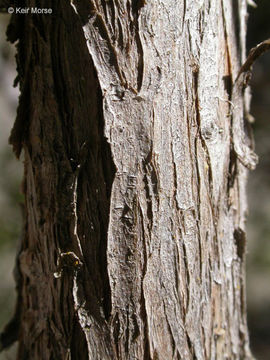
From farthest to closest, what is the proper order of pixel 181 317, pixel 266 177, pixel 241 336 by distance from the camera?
pixel 266 177 → pixel 241 336 → pixel 181 317

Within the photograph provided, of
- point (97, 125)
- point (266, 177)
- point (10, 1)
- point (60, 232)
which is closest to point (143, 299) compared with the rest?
point (60, 232)

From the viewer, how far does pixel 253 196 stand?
9.66 feet

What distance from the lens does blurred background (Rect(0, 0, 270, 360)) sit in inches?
94.9

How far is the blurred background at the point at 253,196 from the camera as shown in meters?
2.41

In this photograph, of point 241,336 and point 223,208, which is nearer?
point 223,208

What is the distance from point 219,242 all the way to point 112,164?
34 centimetres

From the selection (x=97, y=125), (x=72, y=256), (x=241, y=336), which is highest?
(x=97, y=125)

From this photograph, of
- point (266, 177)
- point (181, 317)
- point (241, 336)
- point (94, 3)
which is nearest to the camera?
point (94, 3)

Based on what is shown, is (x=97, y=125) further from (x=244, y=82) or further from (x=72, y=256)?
(x=244, y=82)

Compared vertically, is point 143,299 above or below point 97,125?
below

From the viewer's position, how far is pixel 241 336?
1.17 metres

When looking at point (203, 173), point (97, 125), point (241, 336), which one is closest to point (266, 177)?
point (241, 336)

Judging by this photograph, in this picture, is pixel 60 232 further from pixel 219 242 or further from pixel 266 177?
pixel 266 177

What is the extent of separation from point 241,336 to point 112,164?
25.0 inches
